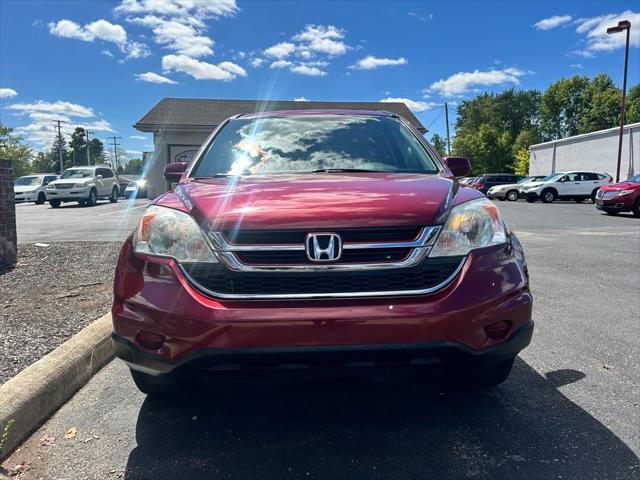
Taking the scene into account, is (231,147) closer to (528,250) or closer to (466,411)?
(466,411)

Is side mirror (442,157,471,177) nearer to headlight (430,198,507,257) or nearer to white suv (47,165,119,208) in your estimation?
headlight (430,198,507,257)

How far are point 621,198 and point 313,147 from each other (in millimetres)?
16242

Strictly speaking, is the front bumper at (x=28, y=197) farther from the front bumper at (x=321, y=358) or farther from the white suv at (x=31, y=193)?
the front bumper at (x=321, y=358)

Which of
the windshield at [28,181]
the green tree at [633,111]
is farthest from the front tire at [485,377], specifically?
the green tree at [633,111]

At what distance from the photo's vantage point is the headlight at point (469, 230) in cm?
219

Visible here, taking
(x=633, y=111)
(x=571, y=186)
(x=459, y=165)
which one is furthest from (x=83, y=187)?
(x=633, y=111)

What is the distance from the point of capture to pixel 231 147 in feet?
11.1

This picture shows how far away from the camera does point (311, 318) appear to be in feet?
6.61

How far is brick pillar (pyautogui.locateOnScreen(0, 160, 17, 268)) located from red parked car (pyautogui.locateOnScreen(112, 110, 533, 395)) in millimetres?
Answer: 4807

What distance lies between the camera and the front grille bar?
2098 mm

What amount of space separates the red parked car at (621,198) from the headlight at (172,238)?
686 inches

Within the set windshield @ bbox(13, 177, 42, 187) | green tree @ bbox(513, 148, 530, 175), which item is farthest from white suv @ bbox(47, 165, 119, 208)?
green tree @ bbox(513, 148, 530, 175)

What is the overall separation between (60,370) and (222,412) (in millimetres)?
1002

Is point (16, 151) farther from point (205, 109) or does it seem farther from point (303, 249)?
point (303, 249)
